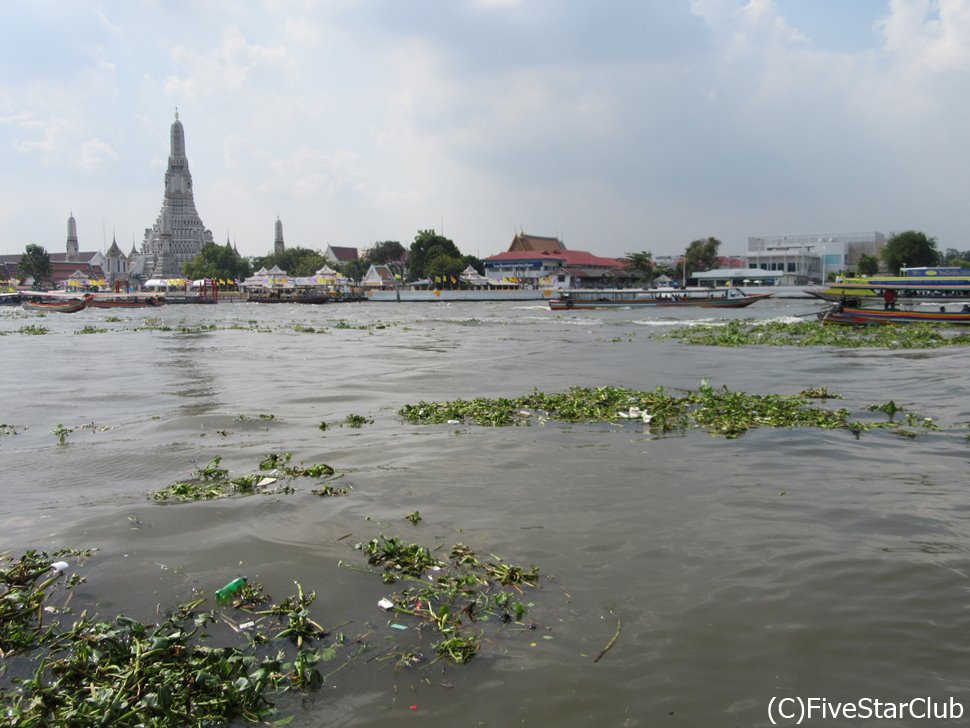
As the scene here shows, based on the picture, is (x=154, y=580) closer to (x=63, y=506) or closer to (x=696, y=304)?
(x=63, y=506)

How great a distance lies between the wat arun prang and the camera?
124375 mm

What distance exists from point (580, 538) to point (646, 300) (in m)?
52.4

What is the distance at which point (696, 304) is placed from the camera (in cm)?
5162

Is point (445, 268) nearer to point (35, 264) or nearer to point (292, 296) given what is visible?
point (292, 296)

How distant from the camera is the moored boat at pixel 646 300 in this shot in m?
51.6

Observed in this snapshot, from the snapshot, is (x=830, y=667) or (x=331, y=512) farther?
(x=331, y=512)

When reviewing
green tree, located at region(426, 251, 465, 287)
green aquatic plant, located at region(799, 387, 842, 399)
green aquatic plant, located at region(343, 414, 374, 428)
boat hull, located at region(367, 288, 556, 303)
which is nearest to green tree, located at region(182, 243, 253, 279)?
boat hull, located at region(367, 288, 556, 303)

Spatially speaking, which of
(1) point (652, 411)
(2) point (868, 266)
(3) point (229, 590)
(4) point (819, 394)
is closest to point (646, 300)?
(4) point (819, 394)

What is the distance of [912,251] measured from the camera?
7594cm

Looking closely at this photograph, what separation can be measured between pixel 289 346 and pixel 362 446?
15671mm

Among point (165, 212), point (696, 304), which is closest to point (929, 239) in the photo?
point (696, 304)

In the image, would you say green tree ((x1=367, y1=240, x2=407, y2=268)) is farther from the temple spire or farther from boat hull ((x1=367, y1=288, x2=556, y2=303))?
the temple spire

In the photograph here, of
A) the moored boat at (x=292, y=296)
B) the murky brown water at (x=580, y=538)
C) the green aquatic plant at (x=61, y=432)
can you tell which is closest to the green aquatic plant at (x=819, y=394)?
the murky brown water at (x=580, y=538)

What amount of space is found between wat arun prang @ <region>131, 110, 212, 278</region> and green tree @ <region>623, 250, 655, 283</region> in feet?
265
